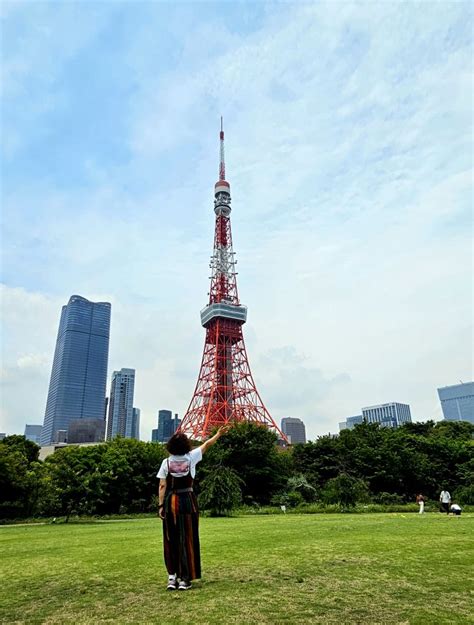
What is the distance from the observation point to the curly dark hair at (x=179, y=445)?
4.58 meters

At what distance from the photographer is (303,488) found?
25578 mm

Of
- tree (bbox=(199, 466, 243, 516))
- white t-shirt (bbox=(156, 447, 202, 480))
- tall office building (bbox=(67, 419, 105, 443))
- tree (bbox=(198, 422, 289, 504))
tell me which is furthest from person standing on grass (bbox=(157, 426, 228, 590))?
tall office building (bbox=(67, 419, 105, 443))

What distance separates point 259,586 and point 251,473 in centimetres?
2365

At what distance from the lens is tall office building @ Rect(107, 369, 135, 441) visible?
172375 millimetres

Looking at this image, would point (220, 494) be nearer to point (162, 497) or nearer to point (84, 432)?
point (162, 497)

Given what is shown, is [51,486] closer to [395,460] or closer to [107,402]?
[395,460]

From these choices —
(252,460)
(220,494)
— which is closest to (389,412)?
(252,460)

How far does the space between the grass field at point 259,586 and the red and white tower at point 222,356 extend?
33.4 metres

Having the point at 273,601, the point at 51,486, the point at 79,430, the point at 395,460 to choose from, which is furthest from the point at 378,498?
the point at 79,430

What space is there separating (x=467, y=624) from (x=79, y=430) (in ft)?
265

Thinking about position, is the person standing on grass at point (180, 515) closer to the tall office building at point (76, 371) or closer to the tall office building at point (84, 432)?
the tall office building at point (84, 432)

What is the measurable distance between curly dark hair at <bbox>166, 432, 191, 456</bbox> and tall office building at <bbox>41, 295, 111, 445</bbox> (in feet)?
591

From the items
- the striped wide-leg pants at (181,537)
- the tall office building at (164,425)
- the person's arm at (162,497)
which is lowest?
the striped wide-leg pants at (181,537)

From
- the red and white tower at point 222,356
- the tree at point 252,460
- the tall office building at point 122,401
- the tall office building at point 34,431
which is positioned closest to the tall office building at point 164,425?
the tall office building at point 122,401
